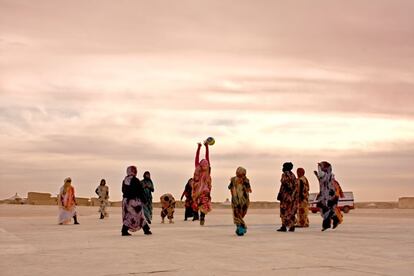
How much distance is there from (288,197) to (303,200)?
6.47ft

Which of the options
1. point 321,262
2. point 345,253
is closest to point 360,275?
point 321,262

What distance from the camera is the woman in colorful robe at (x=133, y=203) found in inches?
758

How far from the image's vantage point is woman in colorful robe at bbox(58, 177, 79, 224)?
1105 inches

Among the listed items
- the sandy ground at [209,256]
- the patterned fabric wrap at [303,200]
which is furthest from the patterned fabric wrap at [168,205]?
the sandy ground at [209,256]

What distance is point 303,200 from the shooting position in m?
23.0

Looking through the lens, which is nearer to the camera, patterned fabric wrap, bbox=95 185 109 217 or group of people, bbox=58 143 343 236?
group of people, bbox=58 143 343 236

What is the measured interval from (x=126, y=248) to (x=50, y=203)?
65.9 meters

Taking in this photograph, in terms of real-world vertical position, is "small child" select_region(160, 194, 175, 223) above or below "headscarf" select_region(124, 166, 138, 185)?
below

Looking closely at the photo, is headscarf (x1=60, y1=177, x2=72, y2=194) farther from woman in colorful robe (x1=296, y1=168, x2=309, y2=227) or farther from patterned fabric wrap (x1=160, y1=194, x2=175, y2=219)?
woman in colorful robe (x1=296, y1=168, x2=309, y2=227)

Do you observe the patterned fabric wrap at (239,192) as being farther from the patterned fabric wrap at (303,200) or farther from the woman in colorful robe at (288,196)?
the patterned fabric wrap at (303,200)

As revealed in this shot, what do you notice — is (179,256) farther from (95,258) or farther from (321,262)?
(321,262)

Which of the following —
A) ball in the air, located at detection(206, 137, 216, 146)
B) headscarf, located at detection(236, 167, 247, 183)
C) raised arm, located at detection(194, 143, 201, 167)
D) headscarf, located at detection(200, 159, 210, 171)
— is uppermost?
ball in the air, located at detection(206, 137, 216, 146)

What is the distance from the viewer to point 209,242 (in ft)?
51.2

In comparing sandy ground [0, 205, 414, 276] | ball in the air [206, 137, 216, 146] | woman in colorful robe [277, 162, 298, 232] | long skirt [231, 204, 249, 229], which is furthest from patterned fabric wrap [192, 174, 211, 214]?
sandy ground [0, 205, 414, 276]
